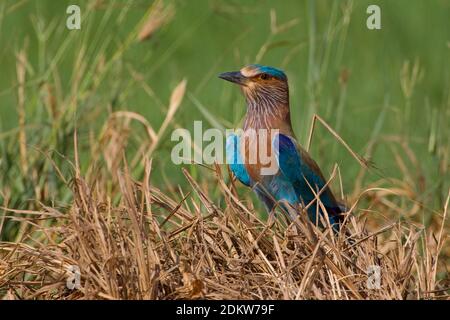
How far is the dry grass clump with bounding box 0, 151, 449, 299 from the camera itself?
373cm

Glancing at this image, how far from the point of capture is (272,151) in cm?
507

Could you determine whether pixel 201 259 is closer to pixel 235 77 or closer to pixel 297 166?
pixel 297 166

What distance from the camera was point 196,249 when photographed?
4000mm

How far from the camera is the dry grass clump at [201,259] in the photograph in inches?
147

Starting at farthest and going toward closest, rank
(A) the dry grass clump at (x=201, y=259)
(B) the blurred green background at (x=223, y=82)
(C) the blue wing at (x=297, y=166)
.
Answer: (B) the blurred green background at (x=223, y=82)
(C) the blue wing at (x=297, y=166)
(A) the dry grass clump at (x=201, y=259)

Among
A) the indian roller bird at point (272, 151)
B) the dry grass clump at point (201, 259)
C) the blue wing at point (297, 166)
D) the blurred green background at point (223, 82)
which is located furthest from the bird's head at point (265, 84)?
the dry grass clump at point (201, 259)

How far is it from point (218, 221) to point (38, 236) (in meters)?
1.24

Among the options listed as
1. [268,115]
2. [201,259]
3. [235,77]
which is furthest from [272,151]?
[201,259]

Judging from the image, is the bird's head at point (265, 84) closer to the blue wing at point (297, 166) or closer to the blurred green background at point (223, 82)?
the blurred green background at point (223, 82)

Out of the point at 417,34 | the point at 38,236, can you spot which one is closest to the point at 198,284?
the point at 38,236

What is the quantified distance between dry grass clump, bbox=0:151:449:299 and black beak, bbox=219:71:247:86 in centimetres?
115

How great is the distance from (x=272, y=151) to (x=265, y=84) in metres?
0.48

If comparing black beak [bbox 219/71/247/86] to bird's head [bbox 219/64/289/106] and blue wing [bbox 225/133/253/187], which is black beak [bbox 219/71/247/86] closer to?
bird's head [bbox 219/64/289/106]

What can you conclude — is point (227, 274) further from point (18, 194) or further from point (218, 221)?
point (18, 194)
